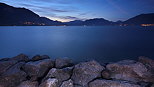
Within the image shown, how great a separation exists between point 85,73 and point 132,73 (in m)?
2.52

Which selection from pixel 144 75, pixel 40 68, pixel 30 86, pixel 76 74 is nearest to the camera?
pixel 30 86

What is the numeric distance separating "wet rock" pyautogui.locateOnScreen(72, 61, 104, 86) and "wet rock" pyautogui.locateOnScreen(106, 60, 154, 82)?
0.90m

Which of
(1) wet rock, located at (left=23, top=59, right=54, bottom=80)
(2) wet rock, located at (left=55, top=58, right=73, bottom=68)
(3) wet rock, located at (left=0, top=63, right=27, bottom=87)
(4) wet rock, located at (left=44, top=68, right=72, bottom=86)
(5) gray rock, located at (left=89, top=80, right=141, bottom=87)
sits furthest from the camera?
(2) wet rock, located at (left=55, top=58, right=73, bottom=68)

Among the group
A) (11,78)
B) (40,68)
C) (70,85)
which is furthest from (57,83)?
(11,78)

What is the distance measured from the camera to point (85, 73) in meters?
7.75

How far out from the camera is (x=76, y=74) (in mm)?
7969

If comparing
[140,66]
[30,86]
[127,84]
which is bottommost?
[30,86]

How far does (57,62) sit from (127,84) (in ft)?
15.9

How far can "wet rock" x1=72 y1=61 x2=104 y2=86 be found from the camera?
7593 mm

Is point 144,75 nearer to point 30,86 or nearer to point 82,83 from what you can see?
point 82,83

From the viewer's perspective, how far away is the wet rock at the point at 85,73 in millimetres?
7593

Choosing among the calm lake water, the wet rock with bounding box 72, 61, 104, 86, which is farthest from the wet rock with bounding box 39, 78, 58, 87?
the calm lake water

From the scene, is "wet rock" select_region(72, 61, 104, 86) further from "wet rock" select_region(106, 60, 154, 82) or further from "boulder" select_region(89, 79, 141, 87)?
"wet rock" select_region(106, 60, 154, 82)

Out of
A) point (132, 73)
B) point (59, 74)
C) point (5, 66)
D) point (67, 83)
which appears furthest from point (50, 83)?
point (132, 73)
